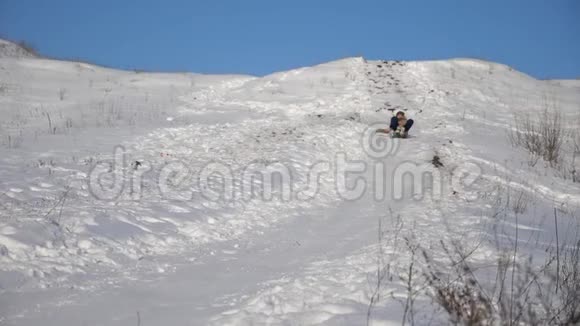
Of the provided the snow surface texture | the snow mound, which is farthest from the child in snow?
the snow mound

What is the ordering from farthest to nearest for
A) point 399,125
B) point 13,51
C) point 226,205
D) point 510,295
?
point 13,51
point 399,125
point 226,205
point 510,295

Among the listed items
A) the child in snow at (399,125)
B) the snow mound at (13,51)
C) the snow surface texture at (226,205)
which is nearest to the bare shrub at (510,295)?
the snow surface texture at (226,205)

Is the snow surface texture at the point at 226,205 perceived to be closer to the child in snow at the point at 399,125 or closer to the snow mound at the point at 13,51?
the child in snow at the point at 399,125

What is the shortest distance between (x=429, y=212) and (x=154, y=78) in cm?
1736

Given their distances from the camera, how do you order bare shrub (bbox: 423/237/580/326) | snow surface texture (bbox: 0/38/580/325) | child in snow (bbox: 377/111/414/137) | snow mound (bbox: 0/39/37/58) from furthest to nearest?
snow mound (bbox: 0/39/37/58), child in snow (bbox: 377/111/414/137), snow surface texture (bbox: 0/38/580/325), bare shrub (bbox: 423/237/580/326)

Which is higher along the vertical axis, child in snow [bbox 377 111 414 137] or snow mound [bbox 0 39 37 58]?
snow mound [bbox 0 39 37 58]

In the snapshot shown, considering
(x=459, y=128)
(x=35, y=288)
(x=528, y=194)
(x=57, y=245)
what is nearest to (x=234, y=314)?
(x=35, y=288)

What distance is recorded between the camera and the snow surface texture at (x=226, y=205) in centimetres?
335

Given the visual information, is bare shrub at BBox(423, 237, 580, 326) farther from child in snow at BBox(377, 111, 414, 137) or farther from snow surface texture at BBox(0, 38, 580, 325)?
child in snow at BBox(377, 111, 414, 137)

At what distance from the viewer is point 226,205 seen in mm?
6680

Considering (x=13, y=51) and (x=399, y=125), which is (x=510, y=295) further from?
(x=13, y=51)

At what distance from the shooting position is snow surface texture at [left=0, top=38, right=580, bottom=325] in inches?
132

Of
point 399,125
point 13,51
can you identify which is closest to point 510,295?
point 399,125

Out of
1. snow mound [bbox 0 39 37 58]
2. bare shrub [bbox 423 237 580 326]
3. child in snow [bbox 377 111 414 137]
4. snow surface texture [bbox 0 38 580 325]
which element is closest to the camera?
bare shrub [bbox 423 237 580 326]
